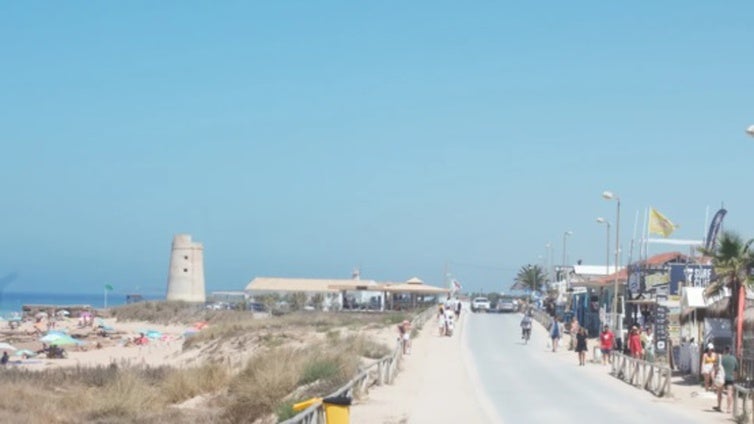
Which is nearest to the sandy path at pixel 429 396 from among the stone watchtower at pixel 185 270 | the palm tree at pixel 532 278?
the stone watchtower at pixel 185 270

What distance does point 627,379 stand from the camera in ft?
101

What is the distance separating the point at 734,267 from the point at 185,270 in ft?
276

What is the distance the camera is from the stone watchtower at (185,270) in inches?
4264

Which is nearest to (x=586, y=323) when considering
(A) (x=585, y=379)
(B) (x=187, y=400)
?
(A) (x=585, y=379)

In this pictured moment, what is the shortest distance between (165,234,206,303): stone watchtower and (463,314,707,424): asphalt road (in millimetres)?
67082

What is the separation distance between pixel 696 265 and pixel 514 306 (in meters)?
58.7

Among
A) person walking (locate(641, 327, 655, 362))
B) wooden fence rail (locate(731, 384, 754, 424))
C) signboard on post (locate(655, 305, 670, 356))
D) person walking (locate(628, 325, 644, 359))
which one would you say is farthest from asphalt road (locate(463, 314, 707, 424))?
signboard on post (locate(655, 305, 670, 356))

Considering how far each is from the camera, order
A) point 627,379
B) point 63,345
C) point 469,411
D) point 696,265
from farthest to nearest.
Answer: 1. point 63,345
2. point 696,265
3. point 627,379
4. point 469,411

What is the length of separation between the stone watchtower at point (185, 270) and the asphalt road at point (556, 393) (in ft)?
220

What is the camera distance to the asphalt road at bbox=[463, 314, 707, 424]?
21.9 m

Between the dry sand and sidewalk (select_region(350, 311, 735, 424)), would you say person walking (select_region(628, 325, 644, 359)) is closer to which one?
sidewalk (select_region(350, 311, 735, 424))

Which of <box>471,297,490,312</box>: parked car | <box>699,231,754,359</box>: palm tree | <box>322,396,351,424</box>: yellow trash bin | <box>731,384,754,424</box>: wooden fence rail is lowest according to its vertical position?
<box>471,297,490,312</box>: parked car

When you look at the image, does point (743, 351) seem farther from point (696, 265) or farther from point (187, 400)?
point (187, 400)

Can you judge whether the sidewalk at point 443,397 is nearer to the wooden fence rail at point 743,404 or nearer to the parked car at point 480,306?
the wooden fence rail at point 743,404
